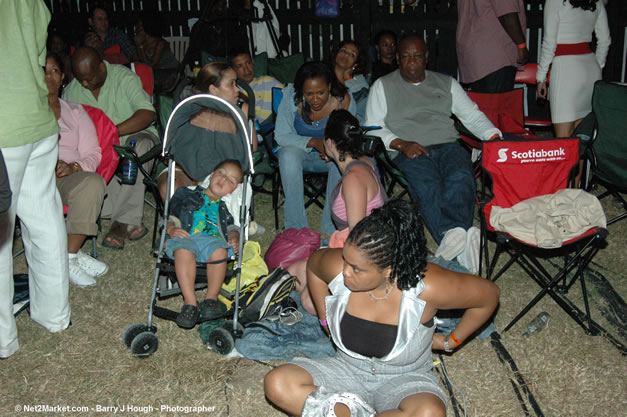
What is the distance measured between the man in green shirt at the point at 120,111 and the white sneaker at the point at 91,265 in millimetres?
384

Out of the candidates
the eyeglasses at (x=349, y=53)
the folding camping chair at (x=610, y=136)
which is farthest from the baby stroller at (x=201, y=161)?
the folding camping chair at (x=610, y=136)

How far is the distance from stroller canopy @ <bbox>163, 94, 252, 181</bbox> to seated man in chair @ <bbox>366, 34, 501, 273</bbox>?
1287 mm

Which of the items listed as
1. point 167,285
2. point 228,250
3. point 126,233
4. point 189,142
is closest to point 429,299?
point 228,250

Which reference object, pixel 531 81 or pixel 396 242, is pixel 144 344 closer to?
pixel 396 242

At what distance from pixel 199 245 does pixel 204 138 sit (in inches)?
37.4

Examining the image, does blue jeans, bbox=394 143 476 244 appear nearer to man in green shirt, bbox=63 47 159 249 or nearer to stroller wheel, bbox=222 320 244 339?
stroller wheel, bbox=222 320 244 339

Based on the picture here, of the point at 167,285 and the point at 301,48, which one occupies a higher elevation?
the point at 301,48

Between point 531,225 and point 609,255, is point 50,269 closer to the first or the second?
point 531,225

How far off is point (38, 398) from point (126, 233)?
197 centimetres

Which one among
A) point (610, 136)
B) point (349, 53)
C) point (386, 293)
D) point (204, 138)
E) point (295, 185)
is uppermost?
point (349, 53)

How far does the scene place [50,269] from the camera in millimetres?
3334

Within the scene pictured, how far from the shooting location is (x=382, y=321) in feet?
8.11

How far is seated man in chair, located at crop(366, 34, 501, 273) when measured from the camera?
4293 millimetres

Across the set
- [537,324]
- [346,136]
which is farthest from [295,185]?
[537,324]
